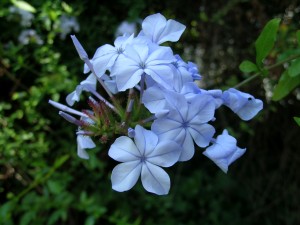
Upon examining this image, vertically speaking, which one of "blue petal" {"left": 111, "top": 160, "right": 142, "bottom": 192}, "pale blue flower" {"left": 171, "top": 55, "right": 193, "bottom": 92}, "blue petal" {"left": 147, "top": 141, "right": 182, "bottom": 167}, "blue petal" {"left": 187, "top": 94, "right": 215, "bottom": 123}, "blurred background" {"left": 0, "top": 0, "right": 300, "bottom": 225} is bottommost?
"blurred background" {"left": 0, "top": 0, "right": 300, "bottom": 225}

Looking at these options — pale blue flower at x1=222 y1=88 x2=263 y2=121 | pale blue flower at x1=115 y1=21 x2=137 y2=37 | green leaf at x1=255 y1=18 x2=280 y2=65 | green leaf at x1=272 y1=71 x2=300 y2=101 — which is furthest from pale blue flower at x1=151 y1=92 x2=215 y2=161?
pale blue flower at x1=115 y1=21 x2=137 y2=37

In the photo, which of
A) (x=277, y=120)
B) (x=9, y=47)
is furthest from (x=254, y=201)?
(x=9, y=47)

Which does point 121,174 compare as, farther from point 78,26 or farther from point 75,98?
point 78,26

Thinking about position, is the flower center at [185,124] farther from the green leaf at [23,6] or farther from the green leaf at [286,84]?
the green leaf at [23,6]

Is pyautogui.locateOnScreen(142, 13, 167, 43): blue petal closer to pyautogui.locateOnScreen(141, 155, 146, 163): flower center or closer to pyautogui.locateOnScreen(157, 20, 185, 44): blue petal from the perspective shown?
pyautogui.locateOnScreen(157, 20, 185, 44): blue petal

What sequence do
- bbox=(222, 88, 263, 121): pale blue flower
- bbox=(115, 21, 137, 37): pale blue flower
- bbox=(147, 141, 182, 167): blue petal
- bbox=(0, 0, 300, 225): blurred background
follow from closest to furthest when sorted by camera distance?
bbox=(147, 141, 182, 167): blue petal → bbox=(222, 88, 263, 121): pale blue flower → bbox=(0, 0, 300, 225): blurred background → bbox=(115, 21, 137, 37): pale blue flower
